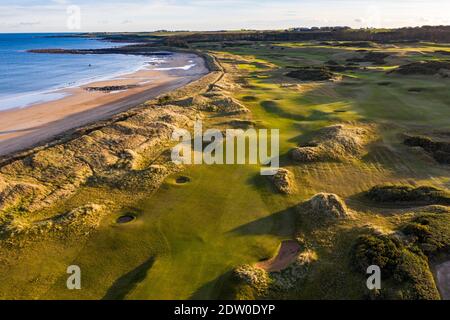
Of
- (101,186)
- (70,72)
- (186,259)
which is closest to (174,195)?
(101,186)

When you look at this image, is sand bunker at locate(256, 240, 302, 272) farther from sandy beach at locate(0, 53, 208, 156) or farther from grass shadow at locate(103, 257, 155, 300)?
sandy beach at locate(0, 53, 208, 156)

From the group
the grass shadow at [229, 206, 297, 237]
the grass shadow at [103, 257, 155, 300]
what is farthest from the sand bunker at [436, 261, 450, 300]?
the grass shadow at [103, 257, 155, 300]

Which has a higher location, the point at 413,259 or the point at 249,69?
the point at 249,69

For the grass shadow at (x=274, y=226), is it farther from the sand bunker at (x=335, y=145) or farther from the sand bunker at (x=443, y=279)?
the sand bunker at (x=335, y=145)

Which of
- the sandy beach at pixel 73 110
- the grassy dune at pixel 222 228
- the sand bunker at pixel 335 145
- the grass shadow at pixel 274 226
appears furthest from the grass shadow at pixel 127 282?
the sandy beach at pixel 73 110

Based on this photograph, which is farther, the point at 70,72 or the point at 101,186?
the point at 70,72

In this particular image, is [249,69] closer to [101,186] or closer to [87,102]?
[87,102]
